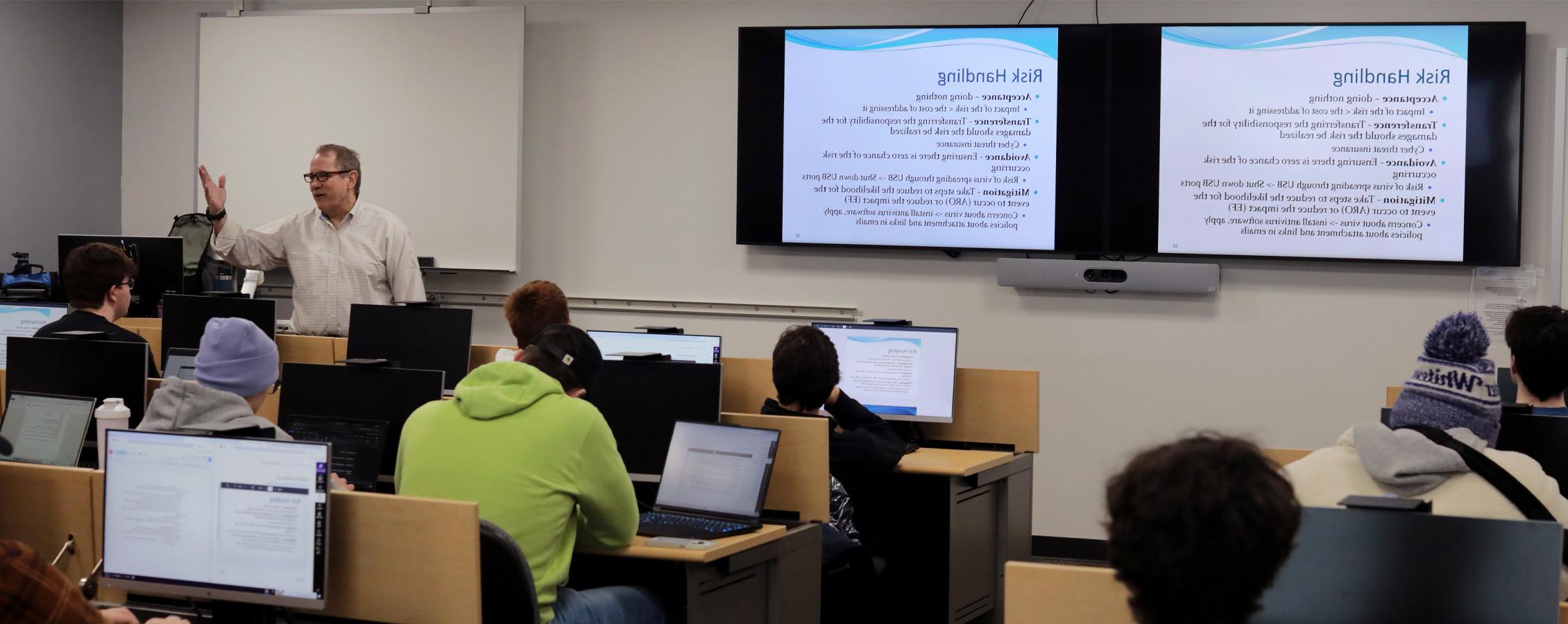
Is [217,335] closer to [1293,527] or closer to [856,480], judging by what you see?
[856,480]

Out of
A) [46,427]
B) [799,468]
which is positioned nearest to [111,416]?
[46,427]

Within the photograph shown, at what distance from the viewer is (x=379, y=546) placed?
2.40 metres

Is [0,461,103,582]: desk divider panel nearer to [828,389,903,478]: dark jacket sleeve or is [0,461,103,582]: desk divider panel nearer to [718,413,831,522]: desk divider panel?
[718,413,831,522]: desk divider panel

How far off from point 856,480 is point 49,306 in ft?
9.41

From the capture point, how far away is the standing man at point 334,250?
517cm

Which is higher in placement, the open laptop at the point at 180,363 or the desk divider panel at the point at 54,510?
the open laptop at the point at 180,363

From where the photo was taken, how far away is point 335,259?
520cm

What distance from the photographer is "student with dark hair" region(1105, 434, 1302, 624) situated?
1233mm

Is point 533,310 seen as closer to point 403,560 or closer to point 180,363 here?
point 180,363

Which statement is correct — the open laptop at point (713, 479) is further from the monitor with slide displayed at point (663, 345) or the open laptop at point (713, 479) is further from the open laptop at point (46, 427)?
the open laptop at point (46, 427)

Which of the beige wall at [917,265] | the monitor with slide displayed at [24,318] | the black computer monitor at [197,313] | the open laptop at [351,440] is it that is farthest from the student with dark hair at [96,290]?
the beige wall at [917,265]

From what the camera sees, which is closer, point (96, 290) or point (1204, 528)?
point (1204, 528)

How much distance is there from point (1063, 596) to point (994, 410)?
8.72 feet

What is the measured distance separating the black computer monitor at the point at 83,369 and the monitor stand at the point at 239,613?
137 centimetres
